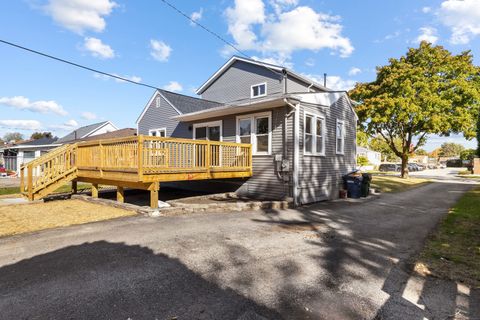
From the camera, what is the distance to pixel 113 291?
3338 millimetres

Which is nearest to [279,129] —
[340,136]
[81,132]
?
[340,136]

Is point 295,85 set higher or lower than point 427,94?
lower

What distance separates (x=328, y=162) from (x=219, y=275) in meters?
9.35

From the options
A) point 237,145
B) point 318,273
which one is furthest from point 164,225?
point 237,145

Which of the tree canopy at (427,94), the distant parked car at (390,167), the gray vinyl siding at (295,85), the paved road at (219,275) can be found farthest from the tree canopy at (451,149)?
the paved road at (219,275)

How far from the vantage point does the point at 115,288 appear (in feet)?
11.2

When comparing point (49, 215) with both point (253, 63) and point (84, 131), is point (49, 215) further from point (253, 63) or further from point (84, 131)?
point (84, 131)

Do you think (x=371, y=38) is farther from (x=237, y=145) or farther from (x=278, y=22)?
(x=237, y=145)

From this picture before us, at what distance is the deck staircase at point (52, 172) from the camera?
397 inches

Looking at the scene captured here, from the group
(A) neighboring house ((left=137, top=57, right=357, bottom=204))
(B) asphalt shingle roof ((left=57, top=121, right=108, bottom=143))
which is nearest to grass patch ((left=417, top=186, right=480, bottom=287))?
(A) neighboring house ((left=137, top=57, right=357, bottom=204))

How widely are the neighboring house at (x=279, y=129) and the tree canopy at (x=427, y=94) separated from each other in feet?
31.4

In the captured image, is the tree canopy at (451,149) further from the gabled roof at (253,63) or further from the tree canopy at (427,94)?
the gabled roof at (253,63)

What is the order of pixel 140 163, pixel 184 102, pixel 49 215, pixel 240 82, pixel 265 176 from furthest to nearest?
pixel 240 82 → pixel 184 102 → pixel 265 176 → pixel 49 215 → pixel 140 163

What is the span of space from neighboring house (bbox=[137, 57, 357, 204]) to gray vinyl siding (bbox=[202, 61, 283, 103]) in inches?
2.6
